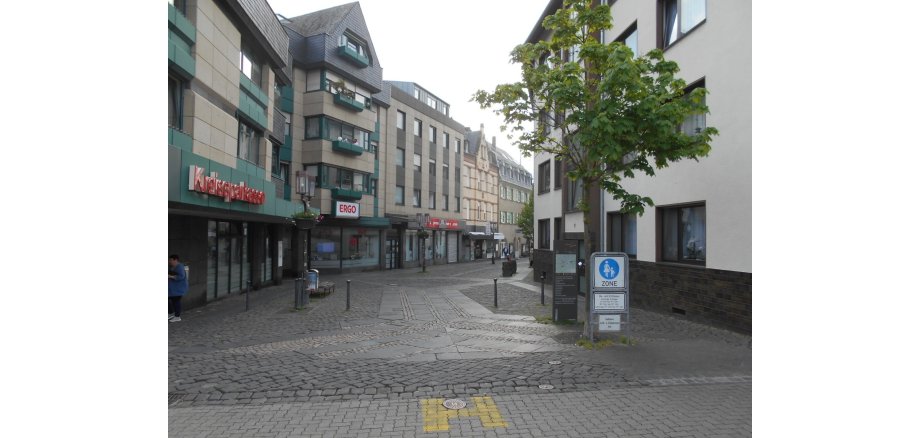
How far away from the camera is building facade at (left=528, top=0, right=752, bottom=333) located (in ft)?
33.1

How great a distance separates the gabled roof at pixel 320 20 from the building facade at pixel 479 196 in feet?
66.4

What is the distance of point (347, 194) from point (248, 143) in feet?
40.1

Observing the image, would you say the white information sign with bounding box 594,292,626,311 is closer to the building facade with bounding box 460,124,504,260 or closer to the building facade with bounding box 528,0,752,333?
the building facade with bounding box 528,0,752,333

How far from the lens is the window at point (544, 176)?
2437cm

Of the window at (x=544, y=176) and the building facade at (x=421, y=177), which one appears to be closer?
the window at (x=544, y=176)

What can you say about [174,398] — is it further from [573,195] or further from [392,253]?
[392,253]

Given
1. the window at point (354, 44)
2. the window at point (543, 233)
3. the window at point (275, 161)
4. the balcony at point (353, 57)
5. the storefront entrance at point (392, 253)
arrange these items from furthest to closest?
the storefront entrance at point (392, 253) → the window at point (354, 44) → the balcony at point (353, 57) → the window at point (543, 233) → the window at point (275, 161)

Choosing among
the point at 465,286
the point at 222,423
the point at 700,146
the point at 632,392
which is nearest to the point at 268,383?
the point at 222,423

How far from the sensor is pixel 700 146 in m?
8.84

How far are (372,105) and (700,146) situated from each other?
89.7 ft

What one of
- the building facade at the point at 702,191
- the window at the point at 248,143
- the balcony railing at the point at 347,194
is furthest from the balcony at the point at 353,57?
the building facade at the point at 702,191

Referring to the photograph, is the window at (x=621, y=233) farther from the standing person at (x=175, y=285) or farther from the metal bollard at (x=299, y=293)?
the standing person at (x=175, y=285)

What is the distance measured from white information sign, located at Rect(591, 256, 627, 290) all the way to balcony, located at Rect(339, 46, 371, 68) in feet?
79.3

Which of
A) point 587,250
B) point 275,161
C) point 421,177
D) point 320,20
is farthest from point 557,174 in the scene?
point 320,20
